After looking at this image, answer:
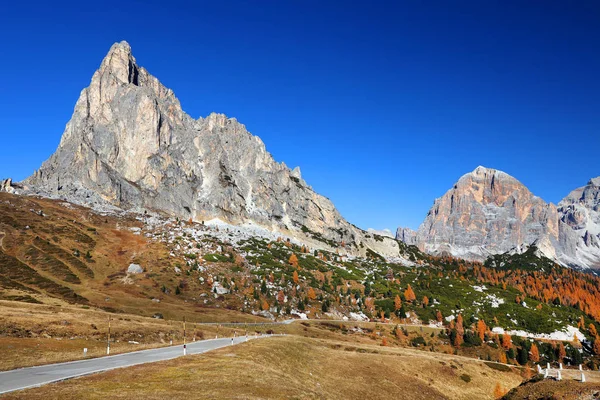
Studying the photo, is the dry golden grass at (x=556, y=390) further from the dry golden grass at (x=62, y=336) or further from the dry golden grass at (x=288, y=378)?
the dry golden grass at (x=62, y=336)

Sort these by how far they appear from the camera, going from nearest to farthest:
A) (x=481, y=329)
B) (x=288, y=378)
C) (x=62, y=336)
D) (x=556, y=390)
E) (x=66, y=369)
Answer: (x=556, y=390)
(x=66, y=369)
(x=288, y=378)
(x=62, y=336)
(x=481, y=329)

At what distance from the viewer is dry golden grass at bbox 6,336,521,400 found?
2792 centimetres

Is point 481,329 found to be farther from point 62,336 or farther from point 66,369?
point 66,369

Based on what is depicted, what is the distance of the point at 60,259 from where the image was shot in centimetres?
16450

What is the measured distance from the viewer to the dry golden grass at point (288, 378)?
2792cm

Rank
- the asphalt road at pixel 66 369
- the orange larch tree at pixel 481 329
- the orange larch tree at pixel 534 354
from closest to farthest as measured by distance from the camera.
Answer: the asphalt road at pixel 66 369, the orange larch tree at pixel 534 354, the orange larch tree at pixel 481 329

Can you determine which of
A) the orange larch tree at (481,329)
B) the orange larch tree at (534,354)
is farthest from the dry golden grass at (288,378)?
the orange larch tree at (481,329)

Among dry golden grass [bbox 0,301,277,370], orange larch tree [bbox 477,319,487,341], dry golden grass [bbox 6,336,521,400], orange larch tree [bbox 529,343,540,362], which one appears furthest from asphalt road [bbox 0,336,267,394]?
orange larch tree [bbox 529,343,540,362]

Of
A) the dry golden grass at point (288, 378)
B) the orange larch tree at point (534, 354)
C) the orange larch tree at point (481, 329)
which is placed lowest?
the orange larch tree at point (534, 354)

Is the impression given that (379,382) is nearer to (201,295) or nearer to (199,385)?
(199,385)

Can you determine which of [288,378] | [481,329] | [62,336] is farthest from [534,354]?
[62,336]

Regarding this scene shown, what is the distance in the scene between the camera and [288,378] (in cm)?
4316

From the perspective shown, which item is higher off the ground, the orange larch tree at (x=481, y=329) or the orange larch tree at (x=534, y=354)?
the orange larch tree at (x=481, y=329)

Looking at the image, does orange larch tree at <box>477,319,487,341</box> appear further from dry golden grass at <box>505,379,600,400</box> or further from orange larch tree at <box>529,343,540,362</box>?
dry golden grass at <box>505,379,600,400</box>
